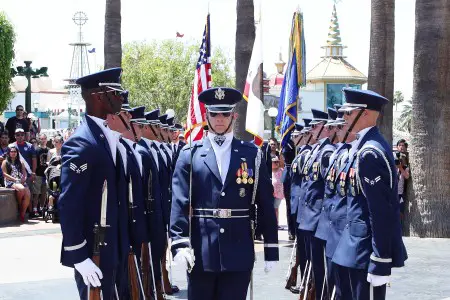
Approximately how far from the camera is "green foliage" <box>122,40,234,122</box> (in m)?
59.1

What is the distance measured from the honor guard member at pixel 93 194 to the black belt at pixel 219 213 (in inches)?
26.2

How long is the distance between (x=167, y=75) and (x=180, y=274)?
160ft

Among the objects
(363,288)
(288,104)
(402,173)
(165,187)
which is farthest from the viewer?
(402,173)

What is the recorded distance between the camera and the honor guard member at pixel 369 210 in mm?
5832

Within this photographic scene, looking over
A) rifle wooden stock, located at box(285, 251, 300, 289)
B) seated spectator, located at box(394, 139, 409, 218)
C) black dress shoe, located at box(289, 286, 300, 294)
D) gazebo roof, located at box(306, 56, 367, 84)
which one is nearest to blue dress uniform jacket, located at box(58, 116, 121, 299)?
black dress shoe, located at box(289, 286, 300, 294)

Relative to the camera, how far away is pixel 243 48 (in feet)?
58.1

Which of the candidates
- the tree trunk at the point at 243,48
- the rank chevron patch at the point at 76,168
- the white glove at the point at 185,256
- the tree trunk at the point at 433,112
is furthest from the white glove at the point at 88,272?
the tree trunk at the point at 243,48

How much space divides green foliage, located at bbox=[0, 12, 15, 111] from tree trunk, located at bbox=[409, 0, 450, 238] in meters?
18.2

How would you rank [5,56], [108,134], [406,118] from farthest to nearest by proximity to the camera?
[406,118], [5,56], [108,134]

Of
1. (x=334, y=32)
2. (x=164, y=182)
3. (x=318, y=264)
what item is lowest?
(x=318, y=264)

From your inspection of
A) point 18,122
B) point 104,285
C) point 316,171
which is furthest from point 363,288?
point 18,122

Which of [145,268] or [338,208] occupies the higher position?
[338,208]

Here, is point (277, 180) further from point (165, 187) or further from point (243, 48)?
point (165, 187)

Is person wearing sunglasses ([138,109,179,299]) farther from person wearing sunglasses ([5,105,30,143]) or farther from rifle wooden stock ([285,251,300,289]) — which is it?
person wearing sunglasses ([5,105,30,143])
